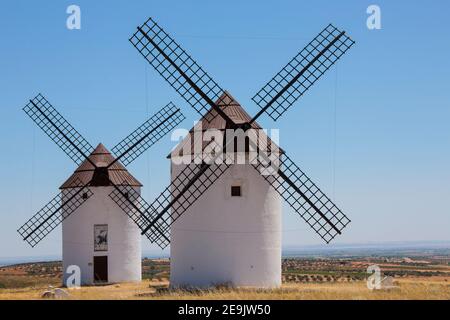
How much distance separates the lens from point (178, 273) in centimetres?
2509

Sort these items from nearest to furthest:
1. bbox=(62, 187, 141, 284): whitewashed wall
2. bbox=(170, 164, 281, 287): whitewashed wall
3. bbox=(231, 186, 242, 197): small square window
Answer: bbox=(170, 164, 281, 287): whitewashed wall < bbox=(231, 186, 242, 197): small square window < bbox=(62, 187, 141, 284): whitewashed wall

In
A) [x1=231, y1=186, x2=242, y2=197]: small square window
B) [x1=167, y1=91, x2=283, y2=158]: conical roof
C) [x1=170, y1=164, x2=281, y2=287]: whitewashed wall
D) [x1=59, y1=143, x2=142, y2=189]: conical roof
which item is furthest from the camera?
[x1=59, y1=143, x2=142, y2=189]: conical roof

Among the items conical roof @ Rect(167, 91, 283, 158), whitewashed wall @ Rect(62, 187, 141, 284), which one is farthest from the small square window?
whitewashed wall @ Rect(62, 187, 141, 284)

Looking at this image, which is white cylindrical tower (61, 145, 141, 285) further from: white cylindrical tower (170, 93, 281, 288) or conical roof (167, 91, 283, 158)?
white cylindrical tower (170, 93, 281, 288)

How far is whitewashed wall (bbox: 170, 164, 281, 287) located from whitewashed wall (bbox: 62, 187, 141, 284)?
8140 millimetres

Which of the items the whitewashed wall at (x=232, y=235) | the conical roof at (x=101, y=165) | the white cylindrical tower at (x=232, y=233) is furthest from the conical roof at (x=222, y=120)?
the conical roof at (x=101, y=165)

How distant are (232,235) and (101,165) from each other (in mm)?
10363

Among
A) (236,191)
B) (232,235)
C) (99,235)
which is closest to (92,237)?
(99,235)

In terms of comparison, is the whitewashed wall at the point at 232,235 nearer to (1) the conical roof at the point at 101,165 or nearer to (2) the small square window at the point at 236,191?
(2) the small square window at the point at 236,191

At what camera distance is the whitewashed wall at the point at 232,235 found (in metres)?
24.2

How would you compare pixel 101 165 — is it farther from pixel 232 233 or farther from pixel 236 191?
pixel 232 233

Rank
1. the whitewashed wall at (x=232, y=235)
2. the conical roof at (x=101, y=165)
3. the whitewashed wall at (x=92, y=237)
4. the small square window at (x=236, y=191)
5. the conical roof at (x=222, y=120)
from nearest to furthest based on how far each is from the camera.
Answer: the whitewashed wall at (x=232, y=235), the small square window at (x=236, y=191), the conical roof at (x=222, y=120), the whitewashed wall at (x=92, y=237), the conical roof at (x=101, y=165)

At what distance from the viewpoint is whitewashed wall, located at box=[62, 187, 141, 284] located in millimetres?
31859
